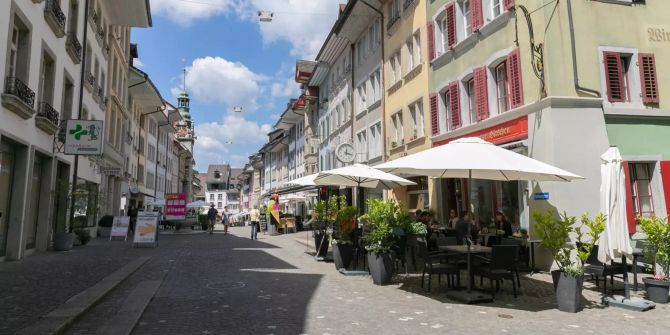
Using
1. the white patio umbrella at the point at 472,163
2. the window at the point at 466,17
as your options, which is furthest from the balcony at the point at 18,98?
the window at the point at 466,17

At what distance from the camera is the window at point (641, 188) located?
1224cm

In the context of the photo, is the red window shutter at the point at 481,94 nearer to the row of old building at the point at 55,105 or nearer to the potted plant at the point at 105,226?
the row of old building at the point at 55,105

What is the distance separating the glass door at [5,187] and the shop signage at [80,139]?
238cm

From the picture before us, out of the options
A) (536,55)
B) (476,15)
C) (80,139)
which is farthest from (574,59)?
(80,139)

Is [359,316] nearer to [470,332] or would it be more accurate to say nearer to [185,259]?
[470,332]

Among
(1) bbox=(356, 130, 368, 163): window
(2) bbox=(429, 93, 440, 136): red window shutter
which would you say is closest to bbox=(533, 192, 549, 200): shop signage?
(2) bbox=(429, 93, 440, 136): red window shutter

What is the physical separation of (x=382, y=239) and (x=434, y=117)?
914cm

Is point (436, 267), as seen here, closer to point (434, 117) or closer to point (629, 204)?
point (629, 204)

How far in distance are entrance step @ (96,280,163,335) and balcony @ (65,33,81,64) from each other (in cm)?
1049

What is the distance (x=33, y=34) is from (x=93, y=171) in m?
10.6

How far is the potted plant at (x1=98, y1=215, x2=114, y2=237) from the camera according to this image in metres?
23.9

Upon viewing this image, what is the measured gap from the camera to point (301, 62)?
137 feet

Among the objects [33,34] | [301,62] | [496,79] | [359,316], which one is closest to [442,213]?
[496,79]

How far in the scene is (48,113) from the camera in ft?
45.5
